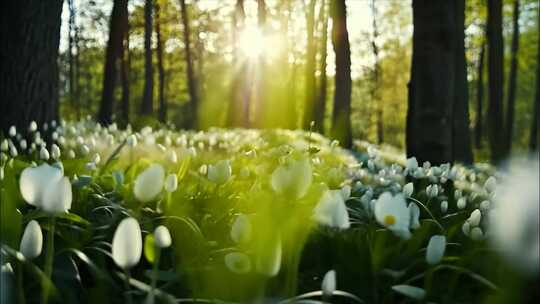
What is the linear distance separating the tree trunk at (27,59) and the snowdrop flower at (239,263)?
16.8ft

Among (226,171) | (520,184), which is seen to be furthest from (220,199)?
(520,184)

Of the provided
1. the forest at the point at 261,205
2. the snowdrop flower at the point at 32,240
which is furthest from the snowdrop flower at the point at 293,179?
the snowdrop flower at the point at 32,240

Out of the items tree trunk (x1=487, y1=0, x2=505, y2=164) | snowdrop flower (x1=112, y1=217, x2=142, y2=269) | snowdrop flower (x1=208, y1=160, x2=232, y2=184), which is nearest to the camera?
snowdrop flower (x1=112, y1=217, x2=142, y2=269)

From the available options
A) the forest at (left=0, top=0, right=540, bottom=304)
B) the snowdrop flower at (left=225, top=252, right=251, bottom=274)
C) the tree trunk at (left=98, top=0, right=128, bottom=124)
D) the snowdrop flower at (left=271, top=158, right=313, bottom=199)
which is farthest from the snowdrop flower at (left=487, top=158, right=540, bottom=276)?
the tree trunk at (left=98, top=0, right=128, bottom=124)

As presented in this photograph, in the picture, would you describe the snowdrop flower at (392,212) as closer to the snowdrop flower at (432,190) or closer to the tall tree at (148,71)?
the snowdrop flower at (432,190)

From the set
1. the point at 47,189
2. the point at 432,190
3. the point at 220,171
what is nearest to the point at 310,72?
the point at 432,190

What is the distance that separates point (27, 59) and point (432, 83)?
437 cm

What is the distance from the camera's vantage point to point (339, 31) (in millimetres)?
16922

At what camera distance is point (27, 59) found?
6.02 metres

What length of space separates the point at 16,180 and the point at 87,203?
321 millimetres

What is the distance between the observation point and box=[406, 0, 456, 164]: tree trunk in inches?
249

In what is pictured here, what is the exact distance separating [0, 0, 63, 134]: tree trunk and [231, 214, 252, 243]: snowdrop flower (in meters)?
4.93

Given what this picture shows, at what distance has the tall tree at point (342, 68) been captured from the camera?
55.0ft

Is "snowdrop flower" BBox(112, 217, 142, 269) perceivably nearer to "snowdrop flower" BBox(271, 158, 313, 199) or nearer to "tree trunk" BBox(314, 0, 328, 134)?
"snowdrop flower" BBox(271, 158, 313, 199)
